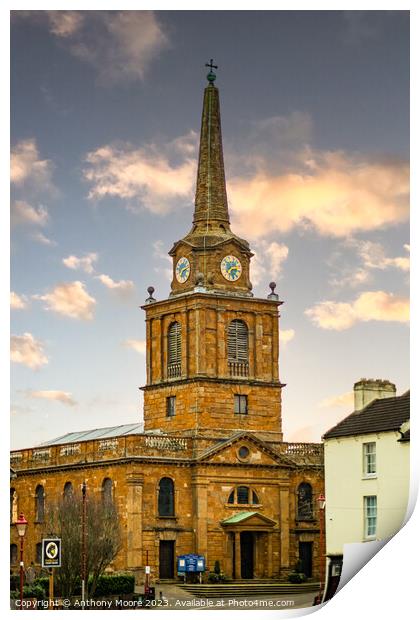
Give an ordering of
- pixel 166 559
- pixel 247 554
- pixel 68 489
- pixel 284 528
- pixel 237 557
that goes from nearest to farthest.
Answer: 1. pixel 166 559
2. pixel 237 557
3. pixel 247 554
4. pixel 68 489
5. pixel 284 528

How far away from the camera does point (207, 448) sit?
86750 mm

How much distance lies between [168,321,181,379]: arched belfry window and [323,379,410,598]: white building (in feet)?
85.5

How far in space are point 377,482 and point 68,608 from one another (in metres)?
11.5

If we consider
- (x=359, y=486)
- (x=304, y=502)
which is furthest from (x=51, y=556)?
(x=304, y=502)

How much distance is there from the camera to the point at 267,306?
90.2m

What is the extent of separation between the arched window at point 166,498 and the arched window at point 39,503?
23.1ft

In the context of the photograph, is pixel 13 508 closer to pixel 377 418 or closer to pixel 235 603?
pixel 235 603

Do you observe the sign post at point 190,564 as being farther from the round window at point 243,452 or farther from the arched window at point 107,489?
the round window at point 243,452

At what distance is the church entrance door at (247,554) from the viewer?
8612 cm

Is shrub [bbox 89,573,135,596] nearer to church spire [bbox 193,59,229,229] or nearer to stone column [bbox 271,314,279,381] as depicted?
stone column [bbox 271,314,279,381]

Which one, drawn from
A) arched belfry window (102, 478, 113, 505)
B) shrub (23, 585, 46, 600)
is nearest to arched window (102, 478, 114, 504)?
arched belfry window (102, 478, 113, 505)

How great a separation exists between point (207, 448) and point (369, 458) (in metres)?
26.4
